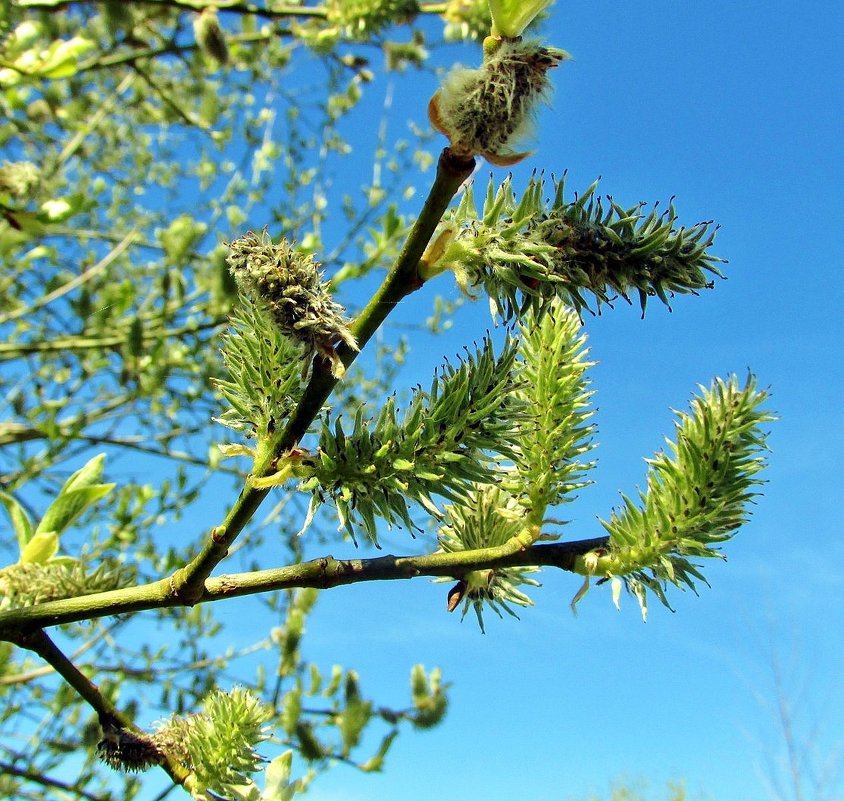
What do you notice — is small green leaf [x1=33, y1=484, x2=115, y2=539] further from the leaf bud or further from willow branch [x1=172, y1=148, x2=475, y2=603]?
the leaf bud

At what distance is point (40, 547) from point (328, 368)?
2.73 feet

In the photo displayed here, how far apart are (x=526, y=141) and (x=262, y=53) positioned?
5.23m

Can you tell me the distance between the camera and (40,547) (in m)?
1.44

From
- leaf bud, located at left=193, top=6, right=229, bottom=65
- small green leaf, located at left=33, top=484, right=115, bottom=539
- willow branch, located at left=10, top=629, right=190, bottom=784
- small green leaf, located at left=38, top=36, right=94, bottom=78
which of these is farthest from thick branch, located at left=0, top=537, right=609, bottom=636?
leaf bud, located at left=193, top=6, right=229, bottom=65

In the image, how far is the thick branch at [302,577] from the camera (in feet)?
3.62

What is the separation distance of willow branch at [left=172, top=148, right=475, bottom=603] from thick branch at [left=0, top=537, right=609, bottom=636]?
45mm

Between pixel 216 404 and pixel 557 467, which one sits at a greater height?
pixel 216 404

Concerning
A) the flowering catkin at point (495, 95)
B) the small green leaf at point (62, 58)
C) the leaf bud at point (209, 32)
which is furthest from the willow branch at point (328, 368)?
the leaf bud at point (209, 32)

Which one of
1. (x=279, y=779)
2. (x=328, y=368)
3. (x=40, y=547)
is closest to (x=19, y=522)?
(x=40, y=547)

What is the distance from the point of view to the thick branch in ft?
3.62

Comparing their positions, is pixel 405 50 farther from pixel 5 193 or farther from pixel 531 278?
pixel 531 278

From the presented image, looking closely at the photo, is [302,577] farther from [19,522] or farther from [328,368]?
[19,522]

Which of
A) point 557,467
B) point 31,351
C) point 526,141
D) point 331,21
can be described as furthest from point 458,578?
point 331,21

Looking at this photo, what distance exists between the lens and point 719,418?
3.43 feet
